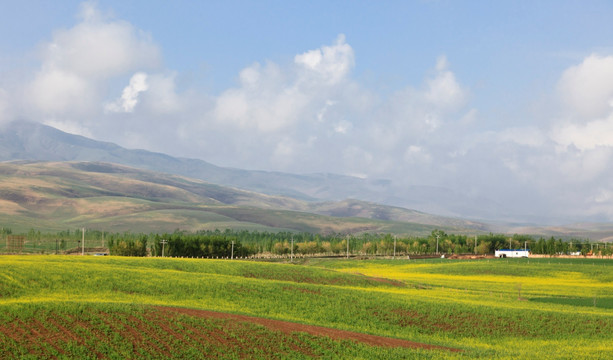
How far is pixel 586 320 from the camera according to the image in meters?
69.4

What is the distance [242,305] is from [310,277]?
3710 cm

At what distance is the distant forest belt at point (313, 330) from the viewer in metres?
52.9

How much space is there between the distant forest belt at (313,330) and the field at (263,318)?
5.5 inches

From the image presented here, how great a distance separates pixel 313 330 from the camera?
54031 millimetres

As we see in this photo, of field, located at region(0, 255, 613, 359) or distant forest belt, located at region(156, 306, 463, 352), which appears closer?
field, located at region(0, 255, 613, 359)

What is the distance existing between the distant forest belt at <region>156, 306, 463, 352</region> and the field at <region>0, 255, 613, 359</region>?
0.46ft

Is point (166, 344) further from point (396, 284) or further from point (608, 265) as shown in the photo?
point (608, 265)

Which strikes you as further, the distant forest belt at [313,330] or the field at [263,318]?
the distant forest belt at [313,330]

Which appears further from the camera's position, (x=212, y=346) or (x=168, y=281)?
(x=168, y=281)

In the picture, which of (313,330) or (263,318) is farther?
(263,318)

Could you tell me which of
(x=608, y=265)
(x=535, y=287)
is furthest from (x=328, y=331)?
(x=608, y=265)

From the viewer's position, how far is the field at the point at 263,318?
45.9 meters

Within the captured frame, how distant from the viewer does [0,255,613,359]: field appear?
151 ft

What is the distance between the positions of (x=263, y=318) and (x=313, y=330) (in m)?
5.70
